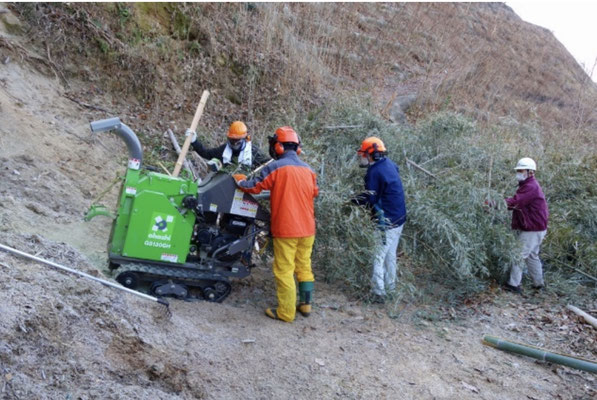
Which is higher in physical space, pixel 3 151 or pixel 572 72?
pixel 572 72

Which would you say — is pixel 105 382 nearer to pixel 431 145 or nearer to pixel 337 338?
pixel 337 338

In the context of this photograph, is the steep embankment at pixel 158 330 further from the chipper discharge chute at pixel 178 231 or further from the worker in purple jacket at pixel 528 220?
the worker in purple jacket at pixel 528 220

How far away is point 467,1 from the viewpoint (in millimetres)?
22109

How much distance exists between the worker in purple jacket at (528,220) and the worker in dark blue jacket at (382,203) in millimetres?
2142

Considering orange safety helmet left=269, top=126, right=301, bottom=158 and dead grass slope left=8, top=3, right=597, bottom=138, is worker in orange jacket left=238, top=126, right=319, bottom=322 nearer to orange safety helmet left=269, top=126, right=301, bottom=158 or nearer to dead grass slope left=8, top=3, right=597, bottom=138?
orange safety helmet left=269, top=126, right=301, bottom=158

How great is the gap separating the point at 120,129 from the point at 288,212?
184 cm

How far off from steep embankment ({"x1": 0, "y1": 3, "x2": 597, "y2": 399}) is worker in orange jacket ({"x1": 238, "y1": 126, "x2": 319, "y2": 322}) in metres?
0.38

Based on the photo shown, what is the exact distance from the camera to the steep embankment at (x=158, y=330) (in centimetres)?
381

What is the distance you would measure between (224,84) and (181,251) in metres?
6.11

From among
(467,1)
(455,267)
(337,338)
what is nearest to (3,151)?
(337,338)

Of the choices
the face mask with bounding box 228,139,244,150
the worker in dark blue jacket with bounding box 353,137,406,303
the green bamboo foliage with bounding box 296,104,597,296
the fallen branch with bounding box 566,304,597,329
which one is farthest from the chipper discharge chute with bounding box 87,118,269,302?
the fallen branch with bounding box 566,304,597,329

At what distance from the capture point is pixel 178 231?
5820 mm

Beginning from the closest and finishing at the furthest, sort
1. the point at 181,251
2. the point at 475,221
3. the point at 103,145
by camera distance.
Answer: the point at 181,251 < the point at 475,221 < the point at 103,145

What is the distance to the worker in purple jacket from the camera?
8.12m
